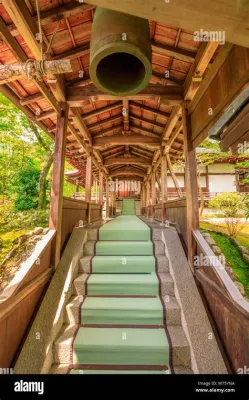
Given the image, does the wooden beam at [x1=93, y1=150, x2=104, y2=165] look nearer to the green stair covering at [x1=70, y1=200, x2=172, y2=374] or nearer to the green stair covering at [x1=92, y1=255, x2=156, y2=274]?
the green stair covering at [x1=70, y1=200, x2=172, y2=374]

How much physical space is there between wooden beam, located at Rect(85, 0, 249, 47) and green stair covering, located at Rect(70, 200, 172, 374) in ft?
11.1

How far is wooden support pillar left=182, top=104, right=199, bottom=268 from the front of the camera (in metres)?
4.09

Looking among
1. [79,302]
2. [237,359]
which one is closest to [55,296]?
[79,302]

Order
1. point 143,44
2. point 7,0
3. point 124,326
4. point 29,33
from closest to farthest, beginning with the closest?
→ point 143,44
point 7,0
point 29,33
point 124,326

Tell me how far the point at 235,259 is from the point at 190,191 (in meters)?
2.53

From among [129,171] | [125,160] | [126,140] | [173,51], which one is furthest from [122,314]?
[129,171]

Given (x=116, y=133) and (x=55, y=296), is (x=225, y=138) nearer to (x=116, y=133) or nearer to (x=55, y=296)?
(x=55, y=296)

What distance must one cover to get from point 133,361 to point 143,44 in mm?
3591

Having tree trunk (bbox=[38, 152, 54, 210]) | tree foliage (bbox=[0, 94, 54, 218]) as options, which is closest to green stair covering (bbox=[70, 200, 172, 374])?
tree trunk (bbox=[38, 152, 54, 210])

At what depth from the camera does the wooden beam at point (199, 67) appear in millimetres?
3124

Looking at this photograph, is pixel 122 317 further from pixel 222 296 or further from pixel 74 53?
pixel 74 53

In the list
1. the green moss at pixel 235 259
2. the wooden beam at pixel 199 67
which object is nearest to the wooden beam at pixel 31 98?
the wooden beam at pixel 199 67

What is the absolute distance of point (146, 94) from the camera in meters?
4.68
